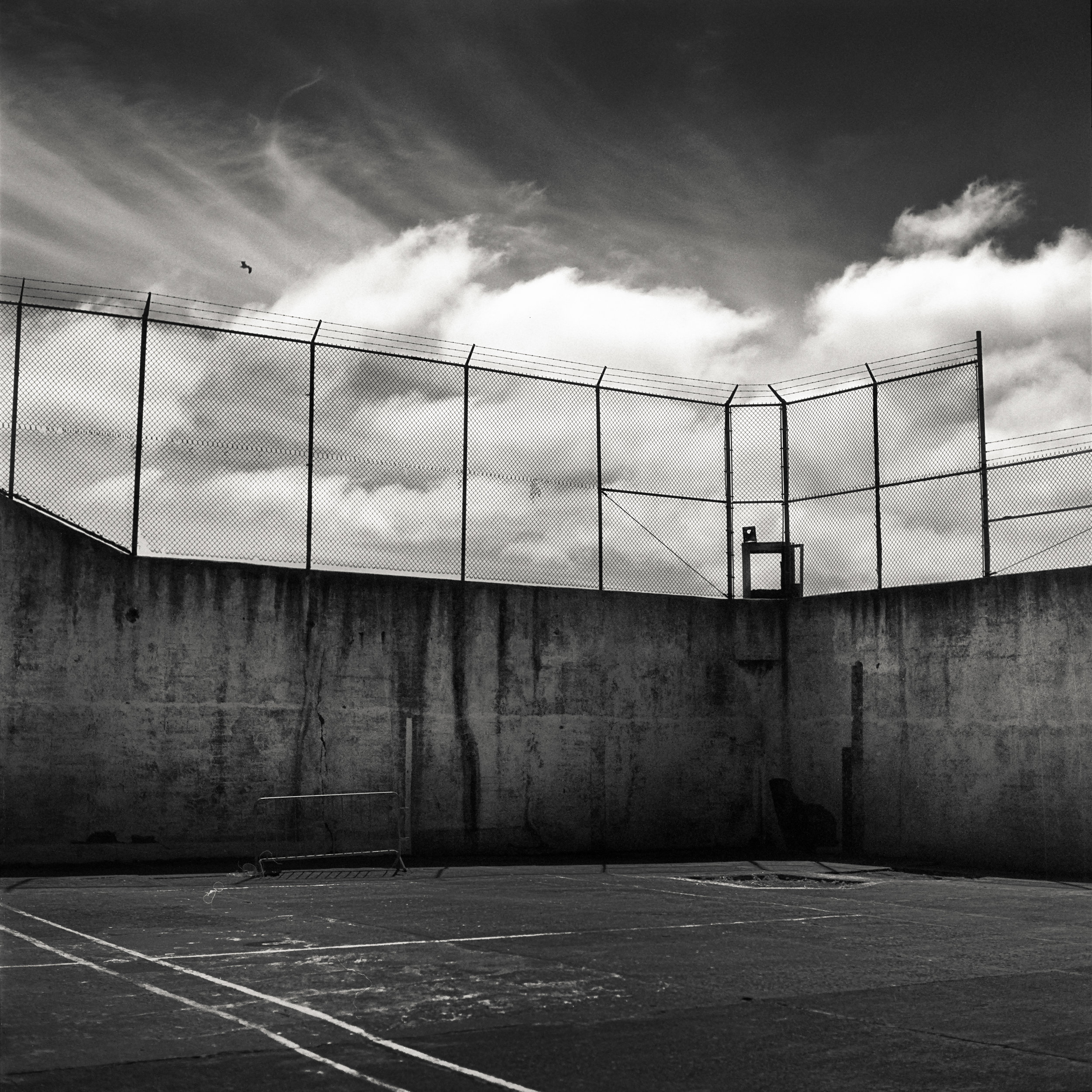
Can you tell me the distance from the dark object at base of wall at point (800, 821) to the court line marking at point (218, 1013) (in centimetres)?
1347

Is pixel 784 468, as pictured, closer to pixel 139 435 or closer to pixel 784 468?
pixel 784 468

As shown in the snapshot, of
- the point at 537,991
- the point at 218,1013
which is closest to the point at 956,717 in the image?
the point at 537,991

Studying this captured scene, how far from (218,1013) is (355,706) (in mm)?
11149

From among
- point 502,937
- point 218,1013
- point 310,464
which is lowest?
point 502,937

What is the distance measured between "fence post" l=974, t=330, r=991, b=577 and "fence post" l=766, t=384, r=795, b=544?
3555 mm

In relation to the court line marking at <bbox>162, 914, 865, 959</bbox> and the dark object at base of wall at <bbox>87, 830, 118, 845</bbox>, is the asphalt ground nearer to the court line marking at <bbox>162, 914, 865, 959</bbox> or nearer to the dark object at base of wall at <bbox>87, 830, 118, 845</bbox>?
the court line marking at <bbox>162, 914, 865, 959</bbox>

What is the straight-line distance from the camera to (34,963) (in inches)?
325

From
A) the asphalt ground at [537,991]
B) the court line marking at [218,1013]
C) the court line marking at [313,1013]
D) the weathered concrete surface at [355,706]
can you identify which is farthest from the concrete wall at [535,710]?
the court line marking at [218,1013]

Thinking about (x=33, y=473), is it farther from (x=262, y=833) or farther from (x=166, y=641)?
(x=262, y=833)

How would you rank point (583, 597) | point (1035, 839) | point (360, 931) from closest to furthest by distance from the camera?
1. point (360, 931)
2. point (1035, 839)
3. point (583, 597)

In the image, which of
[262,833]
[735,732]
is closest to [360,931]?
[262,833]

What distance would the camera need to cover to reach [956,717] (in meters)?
18.5

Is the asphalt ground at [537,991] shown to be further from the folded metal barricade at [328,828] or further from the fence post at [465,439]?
the fence post at [465,439]

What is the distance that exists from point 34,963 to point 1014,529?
1416cm
